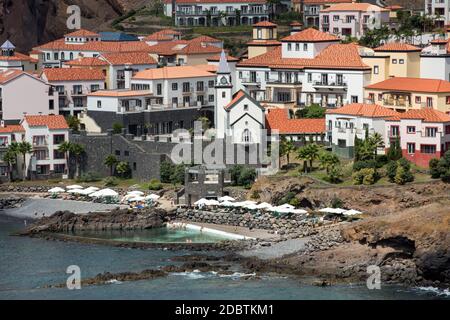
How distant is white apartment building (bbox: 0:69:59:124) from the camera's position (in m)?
98.8

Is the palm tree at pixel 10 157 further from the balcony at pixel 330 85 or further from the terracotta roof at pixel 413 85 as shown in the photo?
the terracotta roof at pixel 413 85

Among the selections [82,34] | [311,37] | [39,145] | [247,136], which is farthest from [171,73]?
[82,34]

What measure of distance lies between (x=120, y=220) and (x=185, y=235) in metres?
4.23

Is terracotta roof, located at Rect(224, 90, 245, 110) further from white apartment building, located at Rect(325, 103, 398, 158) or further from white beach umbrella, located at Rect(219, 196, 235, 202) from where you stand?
white beach umbrella, located at Rect(219, 196, 235, 202)

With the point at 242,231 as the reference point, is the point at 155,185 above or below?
above

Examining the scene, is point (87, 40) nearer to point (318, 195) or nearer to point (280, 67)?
point (280, 67)

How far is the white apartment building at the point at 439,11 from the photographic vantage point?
107562mm

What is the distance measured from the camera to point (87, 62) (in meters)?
106

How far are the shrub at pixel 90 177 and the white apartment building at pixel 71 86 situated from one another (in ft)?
27.1

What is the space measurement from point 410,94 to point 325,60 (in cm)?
808

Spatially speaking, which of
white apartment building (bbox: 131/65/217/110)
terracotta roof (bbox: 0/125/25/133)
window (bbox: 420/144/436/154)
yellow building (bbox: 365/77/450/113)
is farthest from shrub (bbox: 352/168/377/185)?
terracotta roof (bbox: 0/125/25/133)

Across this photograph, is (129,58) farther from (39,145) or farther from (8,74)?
(39,145)
